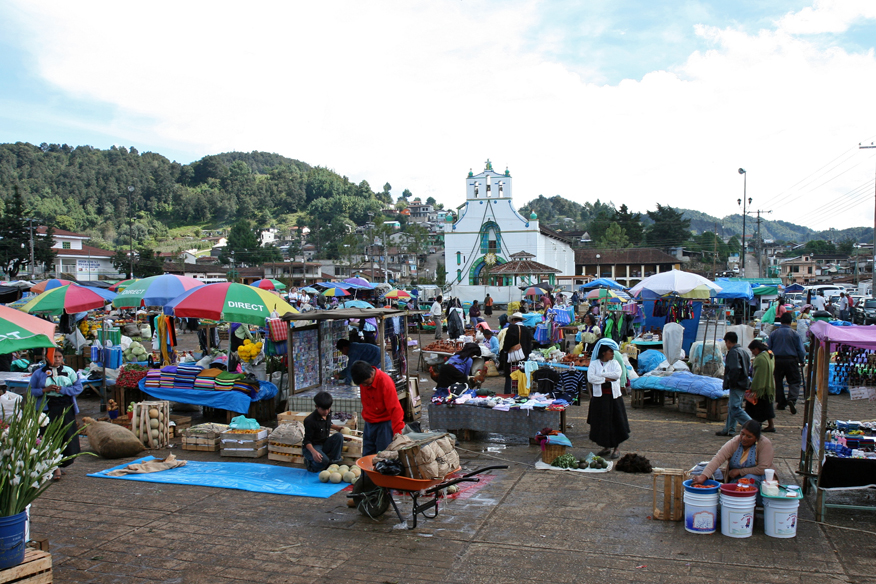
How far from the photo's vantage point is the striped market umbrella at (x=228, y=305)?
388 inches

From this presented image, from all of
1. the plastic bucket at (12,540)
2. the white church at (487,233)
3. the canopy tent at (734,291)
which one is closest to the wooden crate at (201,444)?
the plastic bucket at (12,540)

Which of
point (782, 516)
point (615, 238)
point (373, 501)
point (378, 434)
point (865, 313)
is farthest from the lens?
point (615, 238)

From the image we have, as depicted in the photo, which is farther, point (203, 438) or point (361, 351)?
point (361, 351)

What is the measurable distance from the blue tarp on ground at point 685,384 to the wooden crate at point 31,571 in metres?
8.89

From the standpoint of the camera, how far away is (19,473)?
150 inches

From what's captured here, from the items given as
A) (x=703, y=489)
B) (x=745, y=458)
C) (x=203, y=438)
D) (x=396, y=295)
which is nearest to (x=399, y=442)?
(x=703, y=489)

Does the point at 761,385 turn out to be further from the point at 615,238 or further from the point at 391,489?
the point at 615,238

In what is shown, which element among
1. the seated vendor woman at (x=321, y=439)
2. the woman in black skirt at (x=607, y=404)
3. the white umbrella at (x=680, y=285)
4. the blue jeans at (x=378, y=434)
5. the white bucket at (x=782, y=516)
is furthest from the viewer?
the white umbrella at (x=680, y=285)

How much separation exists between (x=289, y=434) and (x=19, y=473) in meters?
4.28

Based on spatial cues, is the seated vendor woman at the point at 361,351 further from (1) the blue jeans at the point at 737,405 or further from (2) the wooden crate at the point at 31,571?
(2) the wooden crate at the point at 31,571

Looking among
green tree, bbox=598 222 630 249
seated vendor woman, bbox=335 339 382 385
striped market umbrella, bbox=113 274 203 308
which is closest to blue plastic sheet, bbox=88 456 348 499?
seated vendor woman, bbox=335 339 382 385

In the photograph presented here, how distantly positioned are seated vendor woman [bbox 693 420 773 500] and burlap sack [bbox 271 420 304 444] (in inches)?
190

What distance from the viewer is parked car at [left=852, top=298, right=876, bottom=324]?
72.6 feet

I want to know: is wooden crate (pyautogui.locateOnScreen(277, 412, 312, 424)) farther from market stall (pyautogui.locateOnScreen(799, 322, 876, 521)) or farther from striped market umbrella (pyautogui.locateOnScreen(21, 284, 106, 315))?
market stall (pyautogui.locateOnScreen(799, 322, 876, 521))
